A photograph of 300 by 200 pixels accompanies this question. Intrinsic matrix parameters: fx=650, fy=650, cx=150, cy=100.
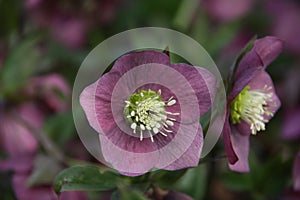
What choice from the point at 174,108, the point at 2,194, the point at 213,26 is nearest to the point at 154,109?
the point at 174,108

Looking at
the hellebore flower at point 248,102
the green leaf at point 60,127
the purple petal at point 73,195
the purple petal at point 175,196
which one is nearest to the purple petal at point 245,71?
the hellebore flower at point 248,102

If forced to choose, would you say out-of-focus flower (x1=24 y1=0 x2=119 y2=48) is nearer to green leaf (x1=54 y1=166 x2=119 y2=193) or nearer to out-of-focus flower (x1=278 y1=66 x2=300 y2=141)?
out-of-focus flower (x1=278 y1=66 x2=300 y2=141)

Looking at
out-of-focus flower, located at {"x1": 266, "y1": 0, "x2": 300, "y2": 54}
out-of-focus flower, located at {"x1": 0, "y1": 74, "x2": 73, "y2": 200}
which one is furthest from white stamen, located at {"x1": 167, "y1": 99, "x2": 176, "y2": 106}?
out-of-focus flower, located at {"x1": 266, "y1": 0, "x2": 300, "y2": 54}

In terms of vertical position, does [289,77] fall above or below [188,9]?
below

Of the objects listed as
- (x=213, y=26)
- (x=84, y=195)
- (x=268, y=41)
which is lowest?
(x=84, y=195)

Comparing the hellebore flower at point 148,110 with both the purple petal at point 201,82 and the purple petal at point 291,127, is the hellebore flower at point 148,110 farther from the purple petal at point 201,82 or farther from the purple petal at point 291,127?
the purple petal at point 291,127

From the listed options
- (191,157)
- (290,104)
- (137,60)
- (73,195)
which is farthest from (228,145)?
(290,104)

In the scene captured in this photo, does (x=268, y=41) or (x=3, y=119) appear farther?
(x=3, y=119)

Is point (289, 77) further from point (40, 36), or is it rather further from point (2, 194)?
point (2, 194)
